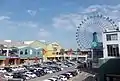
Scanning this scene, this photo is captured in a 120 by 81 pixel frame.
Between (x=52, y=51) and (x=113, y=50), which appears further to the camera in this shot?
(x=52, y=51)

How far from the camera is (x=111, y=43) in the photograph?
37.8 metres

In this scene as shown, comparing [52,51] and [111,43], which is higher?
[111,43]

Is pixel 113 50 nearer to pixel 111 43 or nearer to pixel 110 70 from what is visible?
pixel 111 43

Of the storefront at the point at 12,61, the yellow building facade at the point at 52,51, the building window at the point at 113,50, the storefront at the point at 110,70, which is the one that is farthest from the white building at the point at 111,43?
the yellow building facade at the point at 52,51

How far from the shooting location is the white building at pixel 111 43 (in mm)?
37241

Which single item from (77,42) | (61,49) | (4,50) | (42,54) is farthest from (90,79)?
(61,49)

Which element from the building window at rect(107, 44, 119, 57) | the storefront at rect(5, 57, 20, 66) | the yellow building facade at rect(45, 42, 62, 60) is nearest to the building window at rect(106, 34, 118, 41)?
the building window at rect(107, 44, 119, 57)

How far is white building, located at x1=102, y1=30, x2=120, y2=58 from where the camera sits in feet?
122

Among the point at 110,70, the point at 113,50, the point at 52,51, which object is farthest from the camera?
the point at 52,51

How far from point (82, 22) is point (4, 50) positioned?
2680 centimetres

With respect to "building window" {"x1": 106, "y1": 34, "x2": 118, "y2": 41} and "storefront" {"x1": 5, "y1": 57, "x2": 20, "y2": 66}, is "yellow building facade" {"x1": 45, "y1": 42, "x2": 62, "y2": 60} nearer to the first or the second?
"storefront" {"x1": 5, "y1": 57, "x2": 20, "y2": 66}

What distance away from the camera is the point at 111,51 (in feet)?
123

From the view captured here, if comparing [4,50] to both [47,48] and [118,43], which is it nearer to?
[47,48]

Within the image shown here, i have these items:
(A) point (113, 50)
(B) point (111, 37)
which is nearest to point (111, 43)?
(B) point (111, 37)
